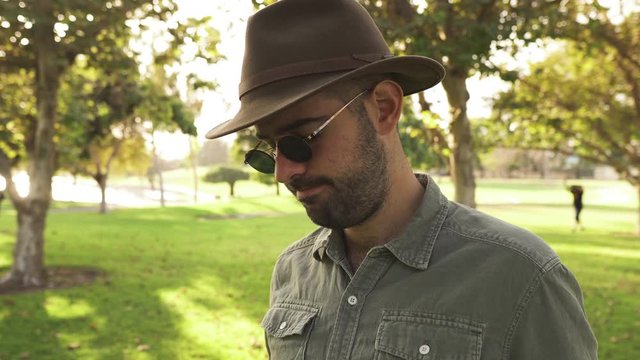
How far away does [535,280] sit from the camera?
1.75m

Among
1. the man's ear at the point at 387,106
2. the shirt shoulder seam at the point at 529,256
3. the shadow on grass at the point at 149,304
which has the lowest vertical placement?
the shadow on grass at the point at 149,304

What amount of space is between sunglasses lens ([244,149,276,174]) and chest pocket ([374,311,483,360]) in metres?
0.84

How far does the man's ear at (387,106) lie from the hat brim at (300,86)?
6 cm

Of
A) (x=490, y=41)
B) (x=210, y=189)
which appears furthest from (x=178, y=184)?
(x=490, y=41)

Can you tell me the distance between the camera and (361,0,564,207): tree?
7.35m

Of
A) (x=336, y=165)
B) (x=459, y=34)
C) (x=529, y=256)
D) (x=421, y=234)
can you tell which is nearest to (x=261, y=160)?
(x=336, y=165)

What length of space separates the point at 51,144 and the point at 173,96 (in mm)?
3809

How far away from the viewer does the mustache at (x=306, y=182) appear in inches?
78.7

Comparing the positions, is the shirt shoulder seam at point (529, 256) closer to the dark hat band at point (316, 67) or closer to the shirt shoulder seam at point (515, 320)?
the shirt shoulder seam at point (515, 320)

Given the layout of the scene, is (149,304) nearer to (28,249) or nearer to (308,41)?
(28,249)

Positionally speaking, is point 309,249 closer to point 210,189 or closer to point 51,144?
point 51,144

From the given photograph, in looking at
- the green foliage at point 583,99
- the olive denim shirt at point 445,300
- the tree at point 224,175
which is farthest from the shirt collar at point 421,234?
the tree at point 224,175

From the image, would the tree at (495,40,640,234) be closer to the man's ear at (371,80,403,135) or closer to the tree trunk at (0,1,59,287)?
the tree trunk at (0,1,59,287)

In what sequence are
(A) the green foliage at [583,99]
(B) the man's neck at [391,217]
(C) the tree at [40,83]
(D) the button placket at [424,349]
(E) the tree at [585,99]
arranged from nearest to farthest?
(D) the button placket at [424,349]
(B) the man's neck at [391,217]
(C) the tree at [40,83]
(E) the tree at [585,99]
(A) the green foliage at [583,99]
